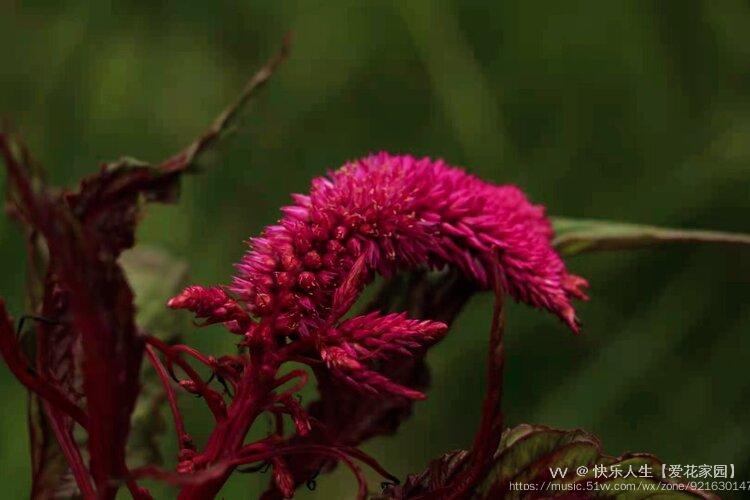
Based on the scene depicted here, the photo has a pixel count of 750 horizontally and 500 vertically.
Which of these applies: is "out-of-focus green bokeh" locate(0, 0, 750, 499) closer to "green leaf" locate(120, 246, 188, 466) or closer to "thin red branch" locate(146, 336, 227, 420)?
"green leaf" locate(120, 246, 188, 466)

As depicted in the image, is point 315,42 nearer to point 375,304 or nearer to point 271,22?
point 271,22

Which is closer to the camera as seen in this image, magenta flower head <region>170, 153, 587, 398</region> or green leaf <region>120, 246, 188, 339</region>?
magenta flower head <region>170, 153, 587, 398</region>

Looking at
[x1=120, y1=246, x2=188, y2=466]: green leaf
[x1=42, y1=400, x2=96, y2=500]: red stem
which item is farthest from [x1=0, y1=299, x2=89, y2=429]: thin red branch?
[x1=120, y1=246, x2=188, y2=466]: green leaf

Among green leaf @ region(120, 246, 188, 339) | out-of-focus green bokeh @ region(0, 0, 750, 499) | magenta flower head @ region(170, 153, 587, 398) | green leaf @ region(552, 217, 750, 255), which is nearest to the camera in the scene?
magenta flower head @ region(170, 153, 587, 398)

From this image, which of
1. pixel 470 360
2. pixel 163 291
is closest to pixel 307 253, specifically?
pixel 163 291

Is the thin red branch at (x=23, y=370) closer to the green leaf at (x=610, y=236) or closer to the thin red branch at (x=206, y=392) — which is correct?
the thin red branch at (x=206, y=392)

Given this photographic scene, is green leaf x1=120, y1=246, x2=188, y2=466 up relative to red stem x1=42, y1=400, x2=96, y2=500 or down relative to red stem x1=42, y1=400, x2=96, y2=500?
up
